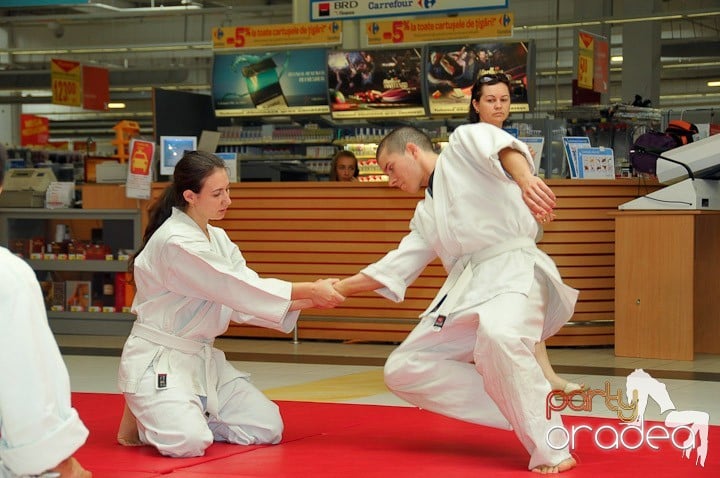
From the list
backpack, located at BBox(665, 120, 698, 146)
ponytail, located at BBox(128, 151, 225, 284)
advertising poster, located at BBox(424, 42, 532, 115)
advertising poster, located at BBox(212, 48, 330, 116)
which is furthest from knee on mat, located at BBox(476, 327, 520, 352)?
advertising poster, located at BBox(212, 48, 330, 116)

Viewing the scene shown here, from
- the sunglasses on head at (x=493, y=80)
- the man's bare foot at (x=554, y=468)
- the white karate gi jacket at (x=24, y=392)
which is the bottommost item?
the man's bare foot at (x=554, y=468)

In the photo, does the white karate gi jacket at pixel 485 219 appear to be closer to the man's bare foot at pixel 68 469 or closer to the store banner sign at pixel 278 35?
the man's bare foot at pixel 68 469

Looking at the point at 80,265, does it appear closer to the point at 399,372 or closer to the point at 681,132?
the point at 681,132

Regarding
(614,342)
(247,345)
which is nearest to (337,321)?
(247,345)

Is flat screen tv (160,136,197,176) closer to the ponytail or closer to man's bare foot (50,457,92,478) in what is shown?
the ponytail

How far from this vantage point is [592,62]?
13.2m

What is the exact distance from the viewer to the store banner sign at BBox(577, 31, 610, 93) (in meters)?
12.8

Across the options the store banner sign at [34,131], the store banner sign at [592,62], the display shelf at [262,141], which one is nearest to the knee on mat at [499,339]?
the store banner sign at [592,62]

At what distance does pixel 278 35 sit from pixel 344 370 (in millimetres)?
6959

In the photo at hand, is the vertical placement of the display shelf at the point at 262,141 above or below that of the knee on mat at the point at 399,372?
above

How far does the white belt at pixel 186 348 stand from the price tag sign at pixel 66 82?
50.6 ft

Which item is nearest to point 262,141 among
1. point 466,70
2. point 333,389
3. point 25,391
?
point 466,70

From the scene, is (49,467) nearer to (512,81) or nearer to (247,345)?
(247,345)

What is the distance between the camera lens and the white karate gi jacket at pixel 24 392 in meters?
2.10
